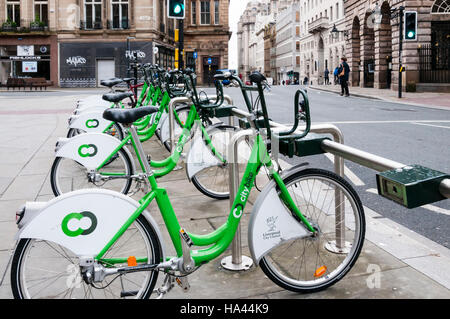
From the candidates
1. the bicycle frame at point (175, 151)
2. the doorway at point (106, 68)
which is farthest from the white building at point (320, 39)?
the bicycle frame at point (175, 151)

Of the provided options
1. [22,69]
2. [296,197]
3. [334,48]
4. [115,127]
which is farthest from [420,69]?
[334,48]

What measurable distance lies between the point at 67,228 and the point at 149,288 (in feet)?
1.90

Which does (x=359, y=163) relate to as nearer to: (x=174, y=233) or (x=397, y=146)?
(x=174, y=233)

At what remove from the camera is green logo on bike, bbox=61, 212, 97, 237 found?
271 cm

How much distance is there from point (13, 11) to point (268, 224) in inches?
1952

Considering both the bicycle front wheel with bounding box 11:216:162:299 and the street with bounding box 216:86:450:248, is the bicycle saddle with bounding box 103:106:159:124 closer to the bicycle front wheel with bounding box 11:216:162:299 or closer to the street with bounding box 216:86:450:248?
the bicycle front wheel with bounding box 11:216:162:299

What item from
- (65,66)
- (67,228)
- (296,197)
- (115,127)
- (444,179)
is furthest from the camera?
(65,66)

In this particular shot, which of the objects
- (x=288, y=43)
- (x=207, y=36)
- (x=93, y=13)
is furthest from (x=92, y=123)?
(x=288, y=43)

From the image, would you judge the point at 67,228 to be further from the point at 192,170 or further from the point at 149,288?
the point at 192,170

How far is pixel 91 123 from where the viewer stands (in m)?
6.78

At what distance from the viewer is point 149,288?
2947 mm

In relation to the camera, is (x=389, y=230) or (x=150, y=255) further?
(x=389, y=230)

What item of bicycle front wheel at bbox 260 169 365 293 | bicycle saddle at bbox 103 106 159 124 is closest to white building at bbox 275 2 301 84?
bicycle front wheel at bbox 260 169 365 293

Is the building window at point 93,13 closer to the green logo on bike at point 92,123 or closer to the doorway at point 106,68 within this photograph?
the doorway at point 106,68
